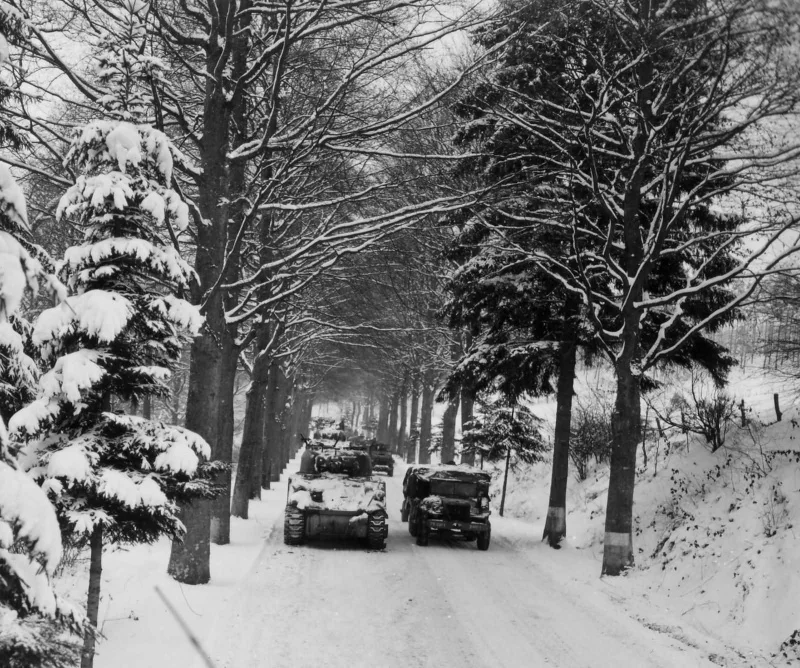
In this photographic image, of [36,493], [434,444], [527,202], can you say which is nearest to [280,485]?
[434,444]

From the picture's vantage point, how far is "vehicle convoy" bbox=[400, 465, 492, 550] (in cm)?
1476

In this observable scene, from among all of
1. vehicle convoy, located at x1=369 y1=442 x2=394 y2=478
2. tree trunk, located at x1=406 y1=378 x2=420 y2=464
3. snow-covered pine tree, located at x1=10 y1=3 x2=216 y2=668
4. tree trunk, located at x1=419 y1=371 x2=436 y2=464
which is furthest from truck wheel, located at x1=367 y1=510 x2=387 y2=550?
tree trunk, located at x1=406 y1=378 x2=420 y2=464

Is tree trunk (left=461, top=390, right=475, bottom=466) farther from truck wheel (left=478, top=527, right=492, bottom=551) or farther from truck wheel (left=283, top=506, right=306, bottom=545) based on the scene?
truck wheel (left=283, top=506, right=306, bottom=545)

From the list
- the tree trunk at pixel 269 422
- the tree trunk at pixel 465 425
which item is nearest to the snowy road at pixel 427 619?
the tree trunk at pixel 465 425

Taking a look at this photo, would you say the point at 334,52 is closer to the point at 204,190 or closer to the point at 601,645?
the point at 204,190

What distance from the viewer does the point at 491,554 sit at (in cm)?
1450

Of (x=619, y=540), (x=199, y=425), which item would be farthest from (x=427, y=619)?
(x=619, y=540)

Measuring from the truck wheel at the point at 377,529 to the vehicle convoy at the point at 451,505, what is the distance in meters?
1.28

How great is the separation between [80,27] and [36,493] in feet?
30.3

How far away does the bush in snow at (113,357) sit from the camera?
5.35m

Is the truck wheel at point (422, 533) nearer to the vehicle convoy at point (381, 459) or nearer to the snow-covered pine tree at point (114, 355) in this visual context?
the snow-covered pine tree at point (114, 355)

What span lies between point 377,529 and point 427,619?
15.9 feet

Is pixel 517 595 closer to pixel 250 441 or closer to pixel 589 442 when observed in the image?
pixel 250 441

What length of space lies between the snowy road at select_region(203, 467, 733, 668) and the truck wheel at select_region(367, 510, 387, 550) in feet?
1.43
